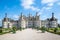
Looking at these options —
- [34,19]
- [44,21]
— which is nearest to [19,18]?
[34,19]

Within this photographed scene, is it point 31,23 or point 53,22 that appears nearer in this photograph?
point 53,22

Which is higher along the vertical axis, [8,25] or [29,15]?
[29,15]

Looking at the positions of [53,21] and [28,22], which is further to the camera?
[28,22]

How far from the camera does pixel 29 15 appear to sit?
341 feet

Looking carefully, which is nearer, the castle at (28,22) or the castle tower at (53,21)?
the castle tower at (53,21)

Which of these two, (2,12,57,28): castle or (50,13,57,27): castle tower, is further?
(2,12,57,28): castle

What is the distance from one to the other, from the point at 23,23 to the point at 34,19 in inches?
371

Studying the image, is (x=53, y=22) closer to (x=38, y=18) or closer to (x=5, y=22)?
(x=38, y=18)

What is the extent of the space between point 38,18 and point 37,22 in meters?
3.08

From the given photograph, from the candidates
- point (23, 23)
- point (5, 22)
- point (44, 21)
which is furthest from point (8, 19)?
point (44, 21)

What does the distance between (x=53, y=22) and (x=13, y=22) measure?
101 feet

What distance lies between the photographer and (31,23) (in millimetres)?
104312

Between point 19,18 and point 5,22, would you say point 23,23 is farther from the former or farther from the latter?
point 5,22

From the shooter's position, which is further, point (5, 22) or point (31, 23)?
point (31, 23)
